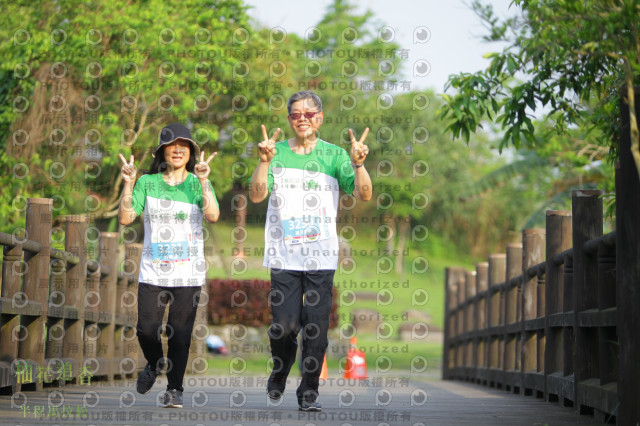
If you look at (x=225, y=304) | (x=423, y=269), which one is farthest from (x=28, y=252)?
(x=423, y=269)

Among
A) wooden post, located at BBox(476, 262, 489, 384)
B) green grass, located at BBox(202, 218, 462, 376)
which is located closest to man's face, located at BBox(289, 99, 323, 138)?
wooden post, located at BBox(476, 262, 489, 384)

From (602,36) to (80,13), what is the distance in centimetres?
1200

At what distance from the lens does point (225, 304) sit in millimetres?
23797

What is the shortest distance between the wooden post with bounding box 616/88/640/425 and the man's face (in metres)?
1.98

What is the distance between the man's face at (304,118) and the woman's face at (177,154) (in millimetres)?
760

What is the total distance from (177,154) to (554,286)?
9.92 ft

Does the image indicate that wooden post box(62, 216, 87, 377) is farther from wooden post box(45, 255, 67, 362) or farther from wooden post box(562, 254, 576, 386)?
wooden post box(562, 254, 576, 386)

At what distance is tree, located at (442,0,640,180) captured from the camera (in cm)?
416

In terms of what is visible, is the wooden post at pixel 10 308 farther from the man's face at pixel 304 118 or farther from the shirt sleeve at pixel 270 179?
the man's face at pixel 304 118

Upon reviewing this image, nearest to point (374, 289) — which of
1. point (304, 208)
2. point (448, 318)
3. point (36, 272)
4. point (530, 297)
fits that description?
point (448, 318)

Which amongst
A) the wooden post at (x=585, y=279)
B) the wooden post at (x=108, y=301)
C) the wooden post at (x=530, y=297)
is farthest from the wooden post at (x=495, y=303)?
the wooden post at (x=585, y=279)

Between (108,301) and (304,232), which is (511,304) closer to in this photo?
(108,301)

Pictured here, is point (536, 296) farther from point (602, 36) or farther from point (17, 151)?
point (17, 151)

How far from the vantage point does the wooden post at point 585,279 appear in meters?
5.98
